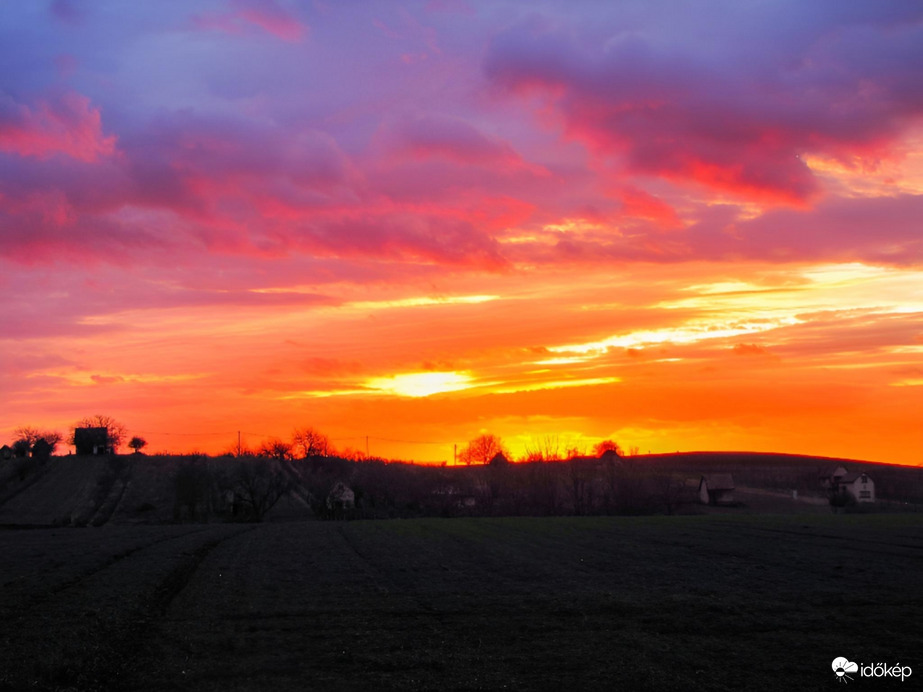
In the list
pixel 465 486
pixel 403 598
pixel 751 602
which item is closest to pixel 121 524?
pixel 465 486

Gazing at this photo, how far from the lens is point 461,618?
19.8 m

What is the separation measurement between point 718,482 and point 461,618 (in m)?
109

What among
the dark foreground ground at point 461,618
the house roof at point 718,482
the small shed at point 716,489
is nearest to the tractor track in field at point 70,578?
the dark foreground ground at point 461,618

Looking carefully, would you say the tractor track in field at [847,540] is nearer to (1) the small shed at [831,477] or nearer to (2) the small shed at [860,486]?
(2) the small shed at [860,486]

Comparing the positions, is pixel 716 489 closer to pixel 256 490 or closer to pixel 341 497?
pixel 341 497

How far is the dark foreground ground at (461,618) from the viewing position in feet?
46.6

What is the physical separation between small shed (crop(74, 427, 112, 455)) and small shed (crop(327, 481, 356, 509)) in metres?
47.9

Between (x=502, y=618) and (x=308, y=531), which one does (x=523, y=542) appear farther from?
(x=502, y=618)

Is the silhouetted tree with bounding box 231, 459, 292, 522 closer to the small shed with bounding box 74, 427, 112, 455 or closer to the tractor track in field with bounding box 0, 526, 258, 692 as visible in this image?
the small shed with bounding box 74, 427, 112, 455

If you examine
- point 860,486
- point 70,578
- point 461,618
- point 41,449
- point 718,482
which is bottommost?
point 860,486

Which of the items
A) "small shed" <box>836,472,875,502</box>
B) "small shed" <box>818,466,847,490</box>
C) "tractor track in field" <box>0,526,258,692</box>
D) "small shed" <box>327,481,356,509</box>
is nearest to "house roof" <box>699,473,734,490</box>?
"small shed" <box>836,472,875,502</box>

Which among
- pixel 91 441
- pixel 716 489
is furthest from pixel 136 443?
pixel 716 489

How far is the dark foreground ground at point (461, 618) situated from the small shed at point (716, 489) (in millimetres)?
80425

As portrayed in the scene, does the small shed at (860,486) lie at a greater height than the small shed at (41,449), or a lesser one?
lesser
